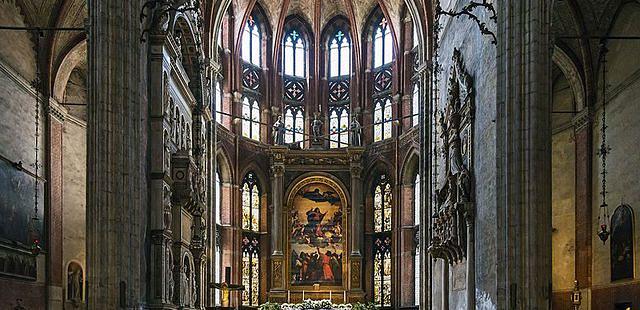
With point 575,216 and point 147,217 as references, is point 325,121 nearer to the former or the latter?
point 575,216

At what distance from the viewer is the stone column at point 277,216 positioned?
4125 cm

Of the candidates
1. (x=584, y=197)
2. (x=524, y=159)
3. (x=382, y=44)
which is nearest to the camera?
(x=524, y=159)

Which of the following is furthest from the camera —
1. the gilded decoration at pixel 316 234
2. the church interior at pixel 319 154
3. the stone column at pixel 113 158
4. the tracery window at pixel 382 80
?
the tracery window at pixel 382 80

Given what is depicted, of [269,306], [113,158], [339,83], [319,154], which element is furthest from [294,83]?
[113,158]

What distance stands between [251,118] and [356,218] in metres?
7.55

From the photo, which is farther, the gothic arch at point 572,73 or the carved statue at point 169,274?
the gothic arch at point 572,73

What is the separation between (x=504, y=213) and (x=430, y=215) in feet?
47.7

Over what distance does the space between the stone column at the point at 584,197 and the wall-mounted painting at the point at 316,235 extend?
17002 mm

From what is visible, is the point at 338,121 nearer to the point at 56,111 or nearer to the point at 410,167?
the point at 410,167

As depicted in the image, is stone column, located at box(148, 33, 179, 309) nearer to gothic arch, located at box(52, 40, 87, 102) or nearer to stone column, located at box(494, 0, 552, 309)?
gothic arch, located at box(52, 40, 87, 102)

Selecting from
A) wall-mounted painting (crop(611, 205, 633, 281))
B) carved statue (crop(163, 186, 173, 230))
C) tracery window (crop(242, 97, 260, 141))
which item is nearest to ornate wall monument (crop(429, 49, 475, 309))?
wall-mounted painting (crop(611, 205, 633, 281))

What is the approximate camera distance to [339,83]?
44219 mm

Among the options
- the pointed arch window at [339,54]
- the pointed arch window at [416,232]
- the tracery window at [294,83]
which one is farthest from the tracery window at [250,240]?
the pointed arch window at [416,232]

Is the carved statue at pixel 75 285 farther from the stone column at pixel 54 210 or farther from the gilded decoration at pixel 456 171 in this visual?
the gilded decoration at pixel 456 171
